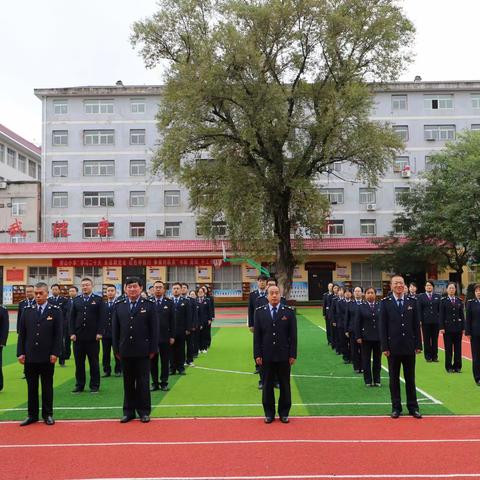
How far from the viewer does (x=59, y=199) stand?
40.8 m

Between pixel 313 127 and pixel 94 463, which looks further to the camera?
pixel 313 127

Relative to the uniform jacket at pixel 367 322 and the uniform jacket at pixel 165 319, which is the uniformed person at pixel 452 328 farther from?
the uniform jacket at pixel 165 319

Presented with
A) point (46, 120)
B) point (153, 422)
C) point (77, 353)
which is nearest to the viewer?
point (153, 422)

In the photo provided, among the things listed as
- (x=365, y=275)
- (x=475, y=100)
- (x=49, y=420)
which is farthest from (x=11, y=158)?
(x=49, y=420)

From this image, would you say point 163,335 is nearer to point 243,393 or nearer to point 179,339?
point 179,339

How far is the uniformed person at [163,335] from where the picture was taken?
9539mm

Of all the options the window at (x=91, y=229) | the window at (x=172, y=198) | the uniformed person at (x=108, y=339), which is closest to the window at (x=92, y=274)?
the window at (x=91, y=229)

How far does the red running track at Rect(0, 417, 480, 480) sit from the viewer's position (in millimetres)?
5211

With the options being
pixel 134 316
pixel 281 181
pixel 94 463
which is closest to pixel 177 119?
pixel 281 181

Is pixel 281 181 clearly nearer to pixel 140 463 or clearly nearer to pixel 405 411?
pixel 405 411

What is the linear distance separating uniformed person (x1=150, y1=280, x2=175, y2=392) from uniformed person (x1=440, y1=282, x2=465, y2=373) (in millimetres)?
5136

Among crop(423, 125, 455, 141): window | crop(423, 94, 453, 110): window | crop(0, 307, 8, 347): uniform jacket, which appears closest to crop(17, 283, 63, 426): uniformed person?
crop(0, 307, 8, 347): uniform jacket

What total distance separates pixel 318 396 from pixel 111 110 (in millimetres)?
35752

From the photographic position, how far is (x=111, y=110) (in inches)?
1624
